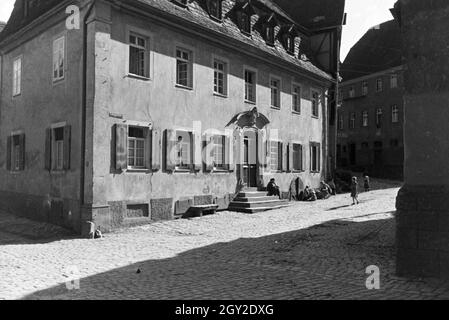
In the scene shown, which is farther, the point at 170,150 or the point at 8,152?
the point at 8,152

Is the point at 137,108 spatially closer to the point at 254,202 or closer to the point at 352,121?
the point at 254,202

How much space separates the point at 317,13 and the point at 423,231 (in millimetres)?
24177

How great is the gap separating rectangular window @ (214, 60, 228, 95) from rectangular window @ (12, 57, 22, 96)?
7.75 meters

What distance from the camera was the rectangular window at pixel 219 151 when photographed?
689 inches

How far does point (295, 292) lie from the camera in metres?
6.36

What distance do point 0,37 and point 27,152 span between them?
5373 mm

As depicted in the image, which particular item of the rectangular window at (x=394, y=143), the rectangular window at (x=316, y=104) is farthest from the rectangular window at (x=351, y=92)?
the rectangular window at (x=316, y=104)

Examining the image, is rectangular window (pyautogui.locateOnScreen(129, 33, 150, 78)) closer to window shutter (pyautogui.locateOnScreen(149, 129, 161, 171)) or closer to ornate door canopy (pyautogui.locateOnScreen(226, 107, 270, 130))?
window shutter (pyautogui.locateOnScreen(149, 129, 161, 171))

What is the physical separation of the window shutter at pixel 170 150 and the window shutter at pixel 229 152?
3205 millimetres

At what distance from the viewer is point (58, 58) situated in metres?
15.0

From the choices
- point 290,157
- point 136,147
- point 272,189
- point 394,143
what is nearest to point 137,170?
point 136,147

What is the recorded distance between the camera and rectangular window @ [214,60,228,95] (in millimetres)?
17828

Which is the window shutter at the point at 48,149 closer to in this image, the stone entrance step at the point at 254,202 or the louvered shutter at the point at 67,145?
the louvered shutter at the point at 67,145

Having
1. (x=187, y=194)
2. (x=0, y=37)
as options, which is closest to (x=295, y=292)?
(x=187, y=194)
